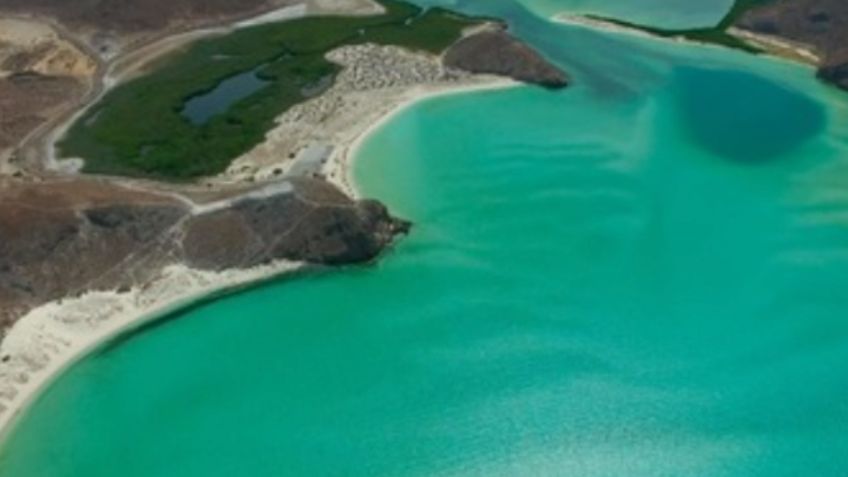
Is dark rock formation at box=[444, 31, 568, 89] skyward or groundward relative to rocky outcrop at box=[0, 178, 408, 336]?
skyward

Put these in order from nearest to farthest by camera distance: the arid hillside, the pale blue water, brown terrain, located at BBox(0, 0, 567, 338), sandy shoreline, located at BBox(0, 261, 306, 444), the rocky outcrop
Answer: sandy shoreline, located at BBox(0, 261, 306, 444), brown terrain, located at BBox(0, 0, 567, 338), the rocky outcrop, the pale blue water, the arid hillside

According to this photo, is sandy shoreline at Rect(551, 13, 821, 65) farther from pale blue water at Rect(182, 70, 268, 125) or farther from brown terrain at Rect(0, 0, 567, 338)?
brown terrain at Rect(0, 0, 567, 338)

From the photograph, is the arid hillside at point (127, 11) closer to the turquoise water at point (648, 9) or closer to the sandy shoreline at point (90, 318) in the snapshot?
the turquoise water at point (648, 9)

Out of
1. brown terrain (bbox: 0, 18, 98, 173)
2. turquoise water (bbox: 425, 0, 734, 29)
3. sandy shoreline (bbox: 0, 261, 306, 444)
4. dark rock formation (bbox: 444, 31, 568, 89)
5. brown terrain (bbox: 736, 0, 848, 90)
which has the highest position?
brown terrain (bbox: 736, 0, 848, 90)

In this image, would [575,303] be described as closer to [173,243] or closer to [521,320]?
[521,320]

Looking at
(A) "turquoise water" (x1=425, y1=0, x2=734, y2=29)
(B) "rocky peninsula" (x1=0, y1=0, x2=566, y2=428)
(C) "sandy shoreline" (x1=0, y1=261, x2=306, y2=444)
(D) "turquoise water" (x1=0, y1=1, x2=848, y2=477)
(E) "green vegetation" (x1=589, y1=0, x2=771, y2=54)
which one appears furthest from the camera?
(A) "turquoise water" (x1=425, y1=0, x2=734, y2=29)

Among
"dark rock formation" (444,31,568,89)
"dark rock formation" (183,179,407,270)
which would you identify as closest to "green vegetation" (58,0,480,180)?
"dark rock formation" (444,31,568,89)
